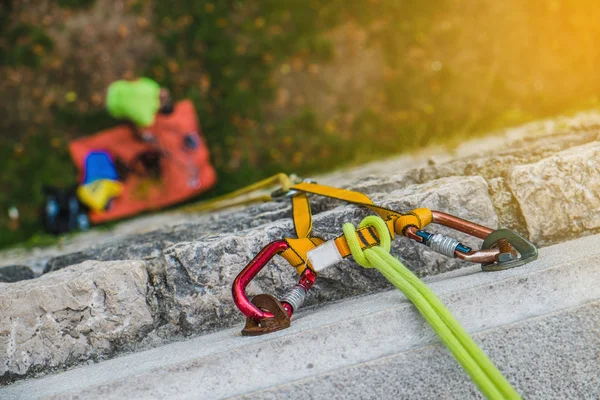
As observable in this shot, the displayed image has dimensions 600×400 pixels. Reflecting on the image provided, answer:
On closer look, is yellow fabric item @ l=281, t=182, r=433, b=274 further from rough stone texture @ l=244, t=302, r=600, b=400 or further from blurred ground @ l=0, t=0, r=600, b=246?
blurred ground @ l=0, t=0, r=600, b=246

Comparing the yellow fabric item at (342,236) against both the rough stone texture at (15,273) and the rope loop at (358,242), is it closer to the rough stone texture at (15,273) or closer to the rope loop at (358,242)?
the rope loop at (358,242)

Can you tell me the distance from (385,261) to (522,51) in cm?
319

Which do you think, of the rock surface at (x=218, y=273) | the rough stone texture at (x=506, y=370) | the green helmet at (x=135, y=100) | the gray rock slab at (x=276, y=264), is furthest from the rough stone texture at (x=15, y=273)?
the green helmet at (x=135, y=100)

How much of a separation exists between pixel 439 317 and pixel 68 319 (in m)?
1.10

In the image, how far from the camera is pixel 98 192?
11.7 feet

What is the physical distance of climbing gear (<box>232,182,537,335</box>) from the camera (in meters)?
1.41

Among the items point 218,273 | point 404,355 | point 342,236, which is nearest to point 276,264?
point 218,273

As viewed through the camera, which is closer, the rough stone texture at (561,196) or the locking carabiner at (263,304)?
the locking carabiner at (263,304)

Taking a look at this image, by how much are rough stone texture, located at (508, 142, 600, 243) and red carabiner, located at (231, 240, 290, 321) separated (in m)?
0.84

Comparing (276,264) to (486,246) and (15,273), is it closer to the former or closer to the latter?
(486,246)

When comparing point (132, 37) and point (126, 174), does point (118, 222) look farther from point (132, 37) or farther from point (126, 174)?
point (132, 37)

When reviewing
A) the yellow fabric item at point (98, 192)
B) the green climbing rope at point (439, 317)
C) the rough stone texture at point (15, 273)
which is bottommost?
the green climbing rope at point (439, 317)

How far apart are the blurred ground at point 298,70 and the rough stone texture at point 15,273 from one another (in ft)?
5.79

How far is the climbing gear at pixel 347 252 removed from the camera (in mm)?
1414
